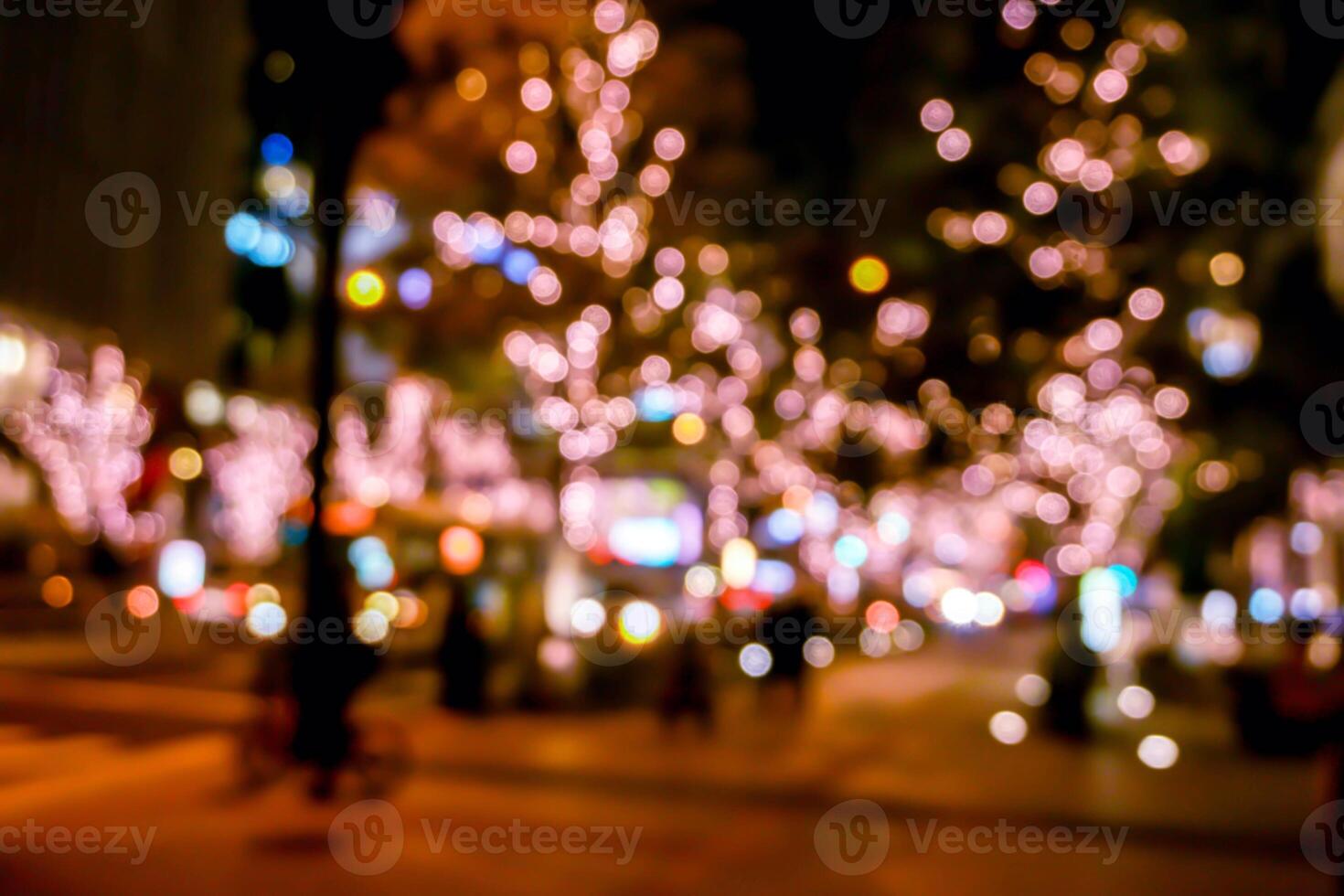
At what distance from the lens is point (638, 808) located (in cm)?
1014

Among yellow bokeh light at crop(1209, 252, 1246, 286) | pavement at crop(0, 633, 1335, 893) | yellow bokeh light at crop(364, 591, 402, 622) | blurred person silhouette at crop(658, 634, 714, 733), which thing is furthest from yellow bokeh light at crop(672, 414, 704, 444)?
yellow bokeh light at crop(1209, 252, 1246, 286)

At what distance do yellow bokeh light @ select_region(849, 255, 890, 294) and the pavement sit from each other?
5917 mm

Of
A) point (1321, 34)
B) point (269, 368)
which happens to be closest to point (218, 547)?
point (269, 368)

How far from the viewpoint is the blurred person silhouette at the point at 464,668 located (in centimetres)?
1541

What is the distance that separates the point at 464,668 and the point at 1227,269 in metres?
10.4

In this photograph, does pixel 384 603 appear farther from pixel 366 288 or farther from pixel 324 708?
pixel 324 708

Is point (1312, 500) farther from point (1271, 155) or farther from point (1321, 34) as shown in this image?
point (1321, 34)

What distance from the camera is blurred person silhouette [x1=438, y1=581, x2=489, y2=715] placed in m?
15.4

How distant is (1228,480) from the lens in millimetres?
15352

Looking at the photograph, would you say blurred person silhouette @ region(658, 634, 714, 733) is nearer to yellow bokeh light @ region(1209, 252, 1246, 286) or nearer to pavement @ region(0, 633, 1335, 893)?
pavement @ region(0, 633, 1335, 893)

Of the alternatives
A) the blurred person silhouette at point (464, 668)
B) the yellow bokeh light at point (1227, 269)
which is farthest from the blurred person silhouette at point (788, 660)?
the yellow bokeh light at point (1227, 269)

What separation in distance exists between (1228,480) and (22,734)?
547 inches

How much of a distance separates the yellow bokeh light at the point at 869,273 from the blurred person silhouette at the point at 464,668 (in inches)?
271

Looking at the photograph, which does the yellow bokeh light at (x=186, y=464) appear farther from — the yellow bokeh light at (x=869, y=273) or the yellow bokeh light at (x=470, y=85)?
the yellow bokeh light at (x=869, y=273)
